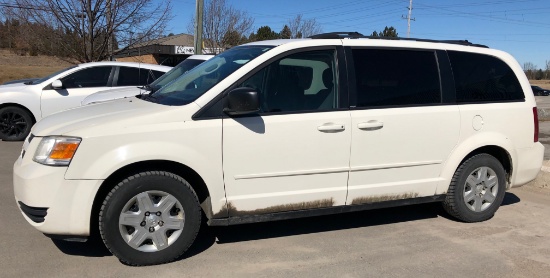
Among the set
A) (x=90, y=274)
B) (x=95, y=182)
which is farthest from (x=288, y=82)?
(x=90, y=274)

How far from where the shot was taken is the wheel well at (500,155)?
5017 millimetres

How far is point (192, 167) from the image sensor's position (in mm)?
3730

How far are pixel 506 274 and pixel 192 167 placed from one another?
Result: 8.74ft

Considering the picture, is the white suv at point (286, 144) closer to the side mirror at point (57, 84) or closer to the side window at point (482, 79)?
the side window at point (482, 79)

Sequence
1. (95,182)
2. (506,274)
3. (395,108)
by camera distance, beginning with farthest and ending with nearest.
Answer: (395,108) → (506,274) → (95,182)

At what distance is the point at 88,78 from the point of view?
31.1 ft

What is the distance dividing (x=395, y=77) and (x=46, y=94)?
724 centimetres

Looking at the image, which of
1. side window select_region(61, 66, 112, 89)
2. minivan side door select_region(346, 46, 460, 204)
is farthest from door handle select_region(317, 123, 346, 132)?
side window select_region(61, 66, 112, 89)

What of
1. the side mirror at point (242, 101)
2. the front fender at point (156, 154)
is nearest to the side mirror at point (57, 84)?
the front fender at point (156, 154)

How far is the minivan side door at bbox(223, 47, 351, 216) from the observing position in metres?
3.90

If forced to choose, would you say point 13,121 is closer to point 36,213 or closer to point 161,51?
point 36,213

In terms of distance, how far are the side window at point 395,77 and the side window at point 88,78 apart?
6.66m

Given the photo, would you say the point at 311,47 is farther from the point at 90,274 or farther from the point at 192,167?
the point at 90,274

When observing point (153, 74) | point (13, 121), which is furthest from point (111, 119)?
point (13, 121)
